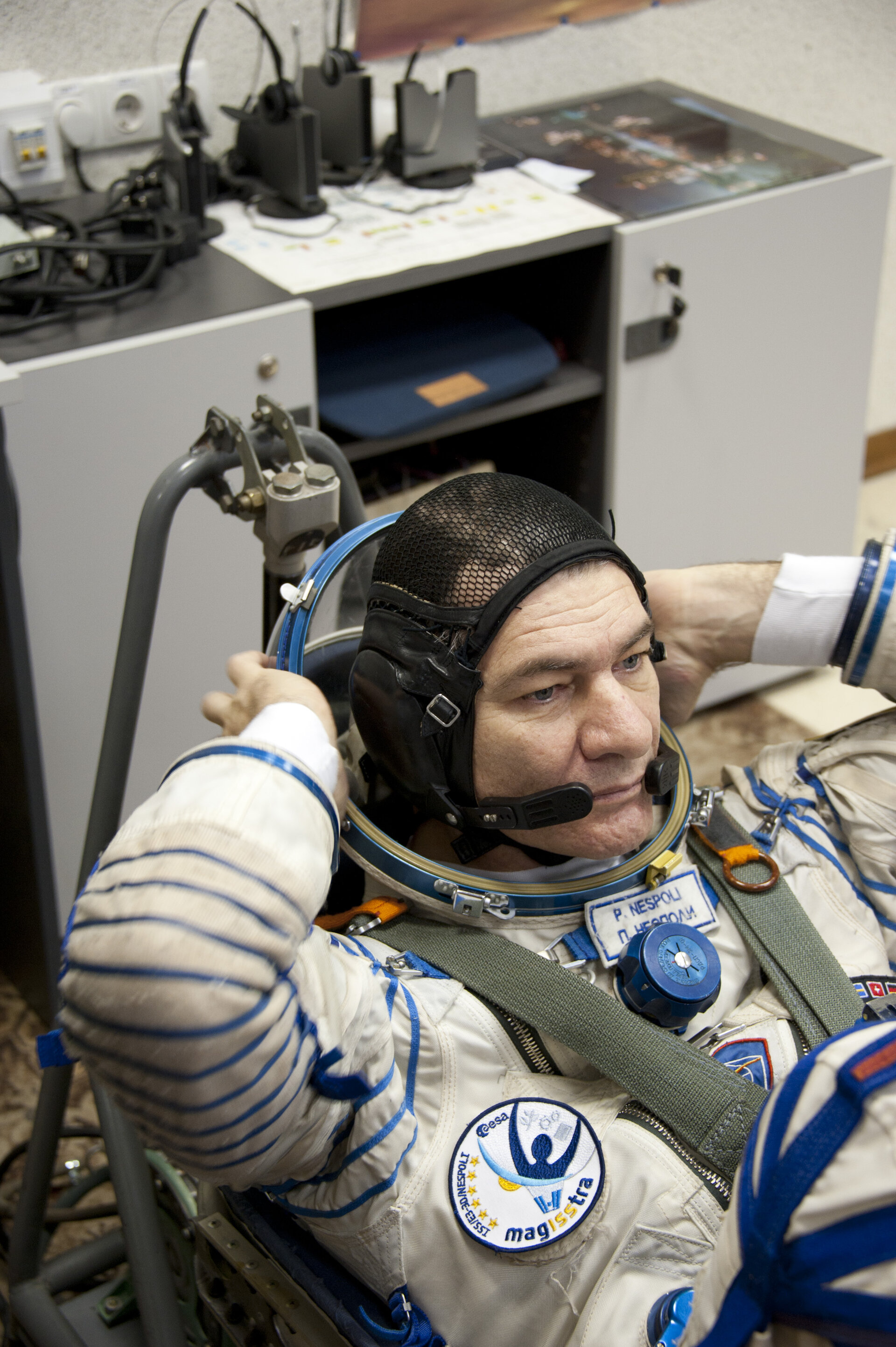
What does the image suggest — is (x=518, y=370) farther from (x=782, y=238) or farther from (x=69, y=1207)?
(x=69, y=1207)

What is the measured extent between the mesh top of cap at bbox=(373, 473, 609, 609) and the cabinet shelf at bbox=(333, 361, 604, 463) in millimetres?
925

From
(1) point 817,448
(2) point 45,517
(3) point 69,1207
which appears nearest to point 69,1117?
(3) point 69,1207

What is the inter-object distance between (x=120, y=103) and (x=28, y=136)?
19 centimetres

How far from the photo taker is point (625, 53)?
2775 millimetres

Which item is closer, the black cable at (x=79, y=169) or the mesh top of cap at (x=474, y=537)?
the mesh top of cap at (x=474, y=537)

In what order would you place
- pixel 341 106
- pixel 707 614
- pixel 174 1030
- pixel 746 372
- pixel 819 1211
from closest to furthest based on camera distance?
pixel 819 1211 < pixel 174 1030 < pixel 707 614 < pixel 341 106 < pixel 746 372

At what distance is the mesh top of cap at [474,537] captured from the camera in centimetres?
109

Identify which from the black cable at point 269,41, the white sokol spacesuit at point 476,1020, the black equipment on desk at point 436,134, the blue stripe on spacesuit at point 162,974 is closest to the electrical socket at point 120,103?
the black cable at point 269,41

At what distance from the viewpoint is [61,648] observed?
6.40 ft

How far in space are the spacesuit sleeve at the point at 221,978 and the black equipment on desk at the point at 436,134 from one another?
5.53 ft

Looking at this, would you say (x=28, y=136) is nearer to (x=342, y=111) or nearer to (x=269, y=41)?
(x=269, y=41)

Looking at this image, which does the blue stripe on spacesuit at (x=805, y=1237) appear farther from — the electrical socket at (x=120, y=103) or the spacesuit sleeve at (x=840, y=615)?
the electrical socket at (x=120, y=103)

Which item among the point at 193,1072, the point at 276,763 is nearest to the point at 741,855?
the point at 276,763

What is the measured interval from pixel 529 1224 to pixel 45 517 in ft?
4.20
